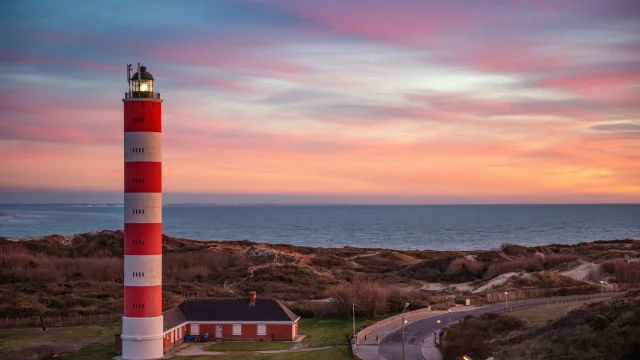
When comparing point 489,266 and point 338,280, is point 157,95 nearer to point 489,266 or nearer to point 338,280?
point 338,280

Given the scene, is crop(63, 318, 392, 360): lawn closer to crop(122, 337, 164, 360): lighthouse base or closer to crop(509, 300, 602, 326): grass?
crop(122, 337, 164, 360): lighthouse base

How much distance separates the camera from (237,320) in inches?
2058

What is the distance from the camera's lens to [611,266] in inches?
3086

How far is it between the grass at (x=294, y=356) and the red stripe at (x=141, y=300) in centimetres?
336

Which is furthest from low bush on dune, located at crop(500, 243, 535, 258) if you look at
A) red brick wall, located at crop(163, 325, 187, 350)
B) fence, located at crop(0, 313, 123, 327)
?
red brick wall, located at crop(163, 325, 187, 350)

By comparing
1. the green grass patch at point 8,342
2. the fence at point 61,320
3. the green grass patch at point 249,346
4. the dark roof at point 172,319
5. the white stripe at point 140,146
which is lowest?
the green grass patch at point 249,346

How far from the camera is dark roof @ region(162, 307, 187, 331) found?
48.7 metres

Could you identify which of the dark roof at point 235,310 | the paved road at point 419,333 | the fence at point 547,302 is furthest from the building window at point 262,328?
the fence at point 547,302

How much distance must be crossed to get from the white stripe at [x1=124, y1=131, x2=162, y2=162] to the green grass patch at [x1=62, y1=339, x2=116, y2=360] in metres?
12.1

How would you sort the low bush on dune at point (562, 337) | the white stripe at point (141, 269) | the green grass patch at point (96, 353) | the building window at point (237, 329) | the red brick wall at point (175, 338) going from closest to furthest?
the low bush on dune at point (562, 337)
the white stripe at point (141, 269)
the green grass patch at point (96, 353)
the red brick wall at point (175, 338)
the building window at point (237, 329)

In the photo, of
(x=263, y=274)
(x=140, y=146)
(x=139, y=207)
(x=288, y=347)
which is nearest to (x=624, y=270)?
(x=263, y=274)

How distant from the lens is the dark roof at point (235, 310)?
52250 millimetres

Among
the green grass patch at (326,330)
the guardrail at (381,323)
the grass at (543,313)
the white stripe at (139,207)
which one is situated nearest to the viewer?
the white stripe at (139,207)

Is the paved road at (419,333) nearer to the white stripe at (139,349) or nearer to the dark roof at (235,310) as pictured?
the dark roof at (235,310)
